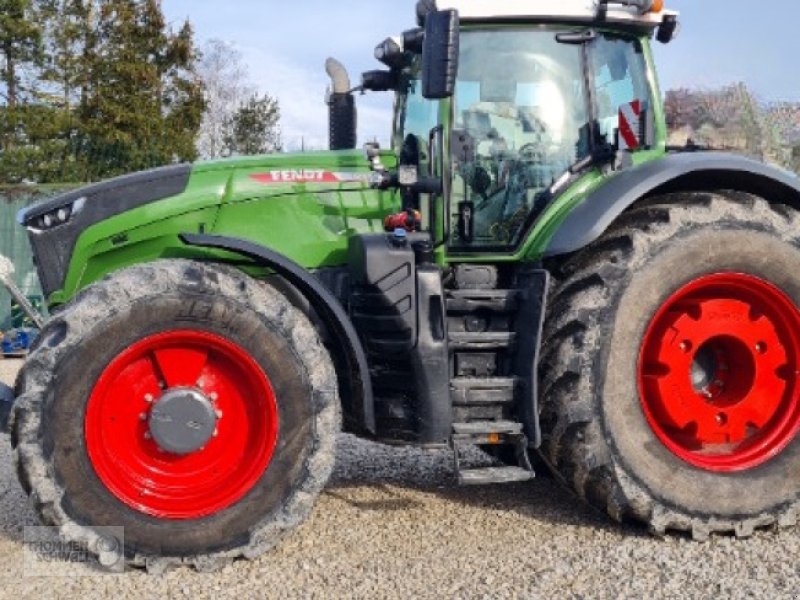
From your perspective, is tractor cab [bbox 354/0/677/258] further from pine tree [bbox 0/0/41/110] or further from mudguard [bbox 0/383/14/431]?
pine tree [bbox 0/0/41/110]

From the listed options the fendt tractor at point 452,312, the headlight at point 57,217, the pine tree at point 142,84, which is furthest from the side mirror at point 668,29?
the pine tree at point 142,84

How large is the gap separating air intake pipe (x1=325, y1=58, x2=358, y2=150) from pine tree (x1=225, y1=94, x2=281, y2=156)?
2029 centimetres

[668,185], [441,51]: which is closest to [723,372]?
[668,185]

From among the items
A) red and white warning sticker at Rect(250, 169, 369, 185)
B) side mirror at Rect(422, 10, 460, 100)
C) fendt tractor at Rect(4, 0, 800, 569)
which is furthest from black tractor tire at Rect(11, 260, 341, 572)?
side mirror at Rect(422, 10, 460, 100)

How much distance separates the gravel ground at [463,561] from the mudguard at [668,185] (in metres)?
1.30

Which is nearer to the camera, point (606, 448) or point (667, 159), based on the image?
point (606, 448)

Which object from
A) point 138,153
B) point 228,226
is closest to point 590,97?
point 228,226

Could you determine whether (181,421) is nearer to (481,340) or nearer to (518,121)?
(481,340)

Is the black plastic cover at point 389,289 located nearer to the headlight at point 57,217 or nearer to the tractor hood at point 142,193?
the tractor hood at point 142,193

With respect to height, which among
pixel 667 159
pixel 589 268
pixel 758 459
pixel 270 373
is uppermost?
pixel 667 159

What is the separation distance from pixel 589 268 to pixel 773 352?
1002 mm

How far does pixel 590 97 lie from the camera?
184 inches

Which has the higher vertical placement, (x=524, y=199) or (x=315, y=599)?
(x=524, y=199)

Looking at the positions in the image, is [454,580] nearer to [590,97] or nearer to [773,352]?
[773,352]
